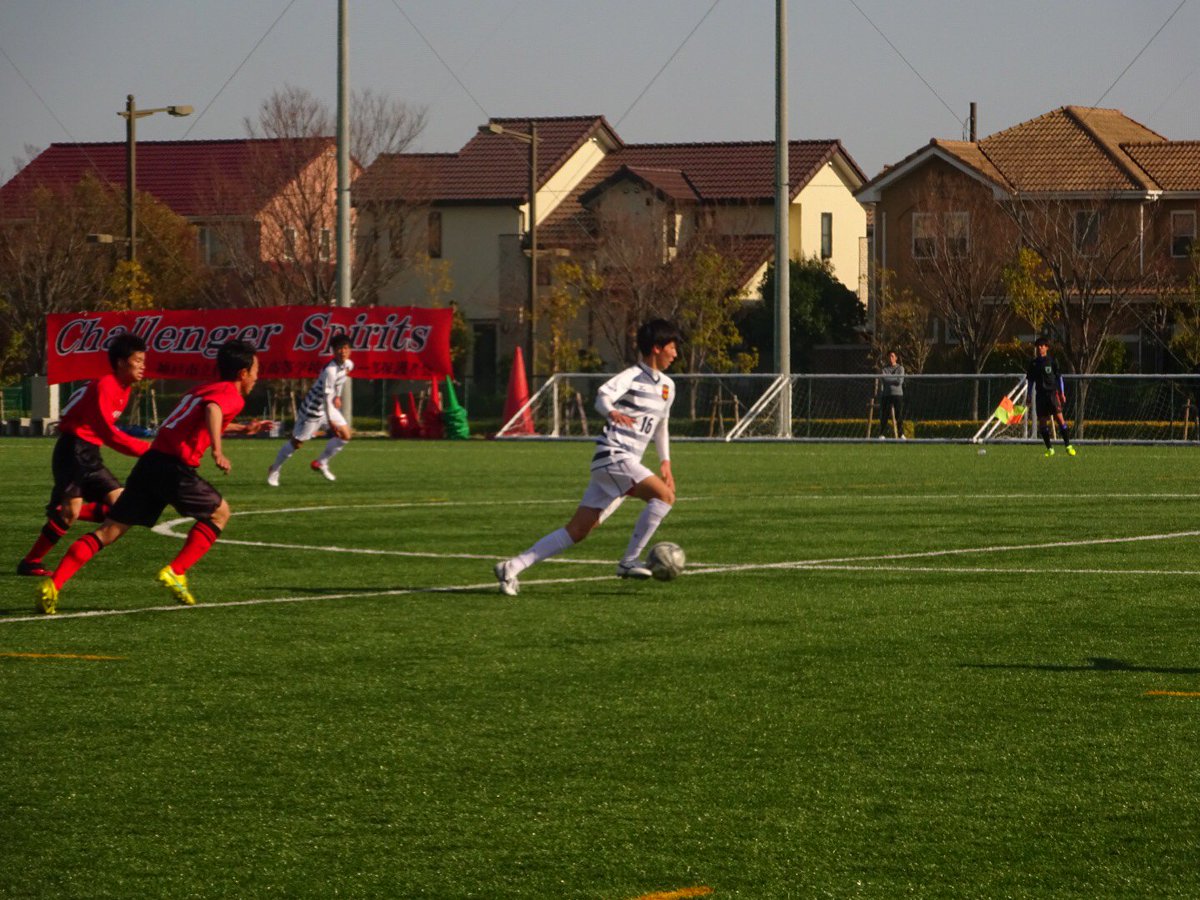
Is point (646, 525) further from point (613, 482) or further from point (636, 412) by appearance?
point (636, 412)

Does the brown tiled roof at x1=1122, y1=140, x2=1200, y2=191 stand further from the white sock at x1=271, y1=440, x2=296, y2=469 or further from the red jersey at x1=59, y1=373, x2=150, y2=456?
the red jersey at x1=59, y1=373, x2=150, y2=456

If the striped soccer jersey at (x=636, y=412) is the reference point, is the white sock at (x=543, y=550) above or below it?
below

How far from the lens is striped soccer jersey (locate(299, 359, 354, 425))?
25984mm

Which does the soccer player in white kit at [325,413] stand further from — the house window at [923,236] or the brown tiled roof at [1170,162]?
the brown tiled roof at [1170,162]

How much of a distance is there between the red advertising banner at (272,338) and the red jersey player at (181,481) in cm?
2859

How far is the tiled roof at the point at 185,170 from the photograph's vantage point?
64250mm

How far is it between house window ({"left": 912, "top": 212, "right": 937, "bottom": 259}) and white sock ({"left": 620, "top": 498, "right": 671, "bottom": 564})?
4681 centimetres

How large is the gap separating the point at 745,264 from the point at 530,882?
6230 centimetres

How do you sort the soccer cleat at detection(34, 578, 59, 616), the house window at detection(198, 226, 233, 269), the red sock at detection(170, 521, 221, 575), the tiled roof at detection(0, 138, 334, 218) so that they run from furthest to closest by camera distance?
1. the house window at detection(198, 226, 233, 269)
2. the tiled roof at detection(0, 138, 334, 218)
3. the red sock at detection(170, 521, 221, 575)
4. the soccer cleat at detection(34, 578, 59, 616)

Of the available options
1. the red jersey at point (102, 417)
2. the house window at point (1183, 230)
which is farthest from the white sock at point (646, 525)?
the house window at point (1183, 230)

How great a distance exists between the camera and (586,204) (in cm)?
7056

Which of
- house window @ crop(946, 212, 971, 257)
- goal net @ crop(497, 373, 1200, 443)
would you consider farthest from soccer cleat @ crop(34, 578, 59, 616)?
house window @ crop(946, 212, 971, 257)

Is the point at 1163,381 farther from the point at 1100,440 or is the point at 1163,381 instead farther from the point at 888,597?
the point at 888,597

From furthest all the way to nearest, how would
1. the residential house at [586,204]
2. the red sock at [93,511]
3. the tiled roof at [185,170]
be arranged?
the residential house at [586,204]
the tiled roof at [185,170]
the red sock at [93,511]
